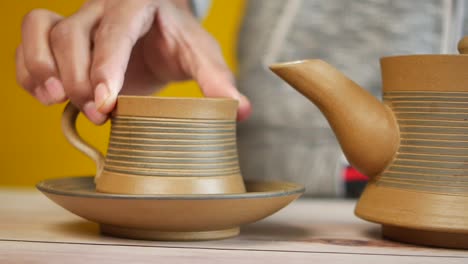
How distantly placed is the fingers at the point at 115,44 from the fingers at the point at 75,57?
16mm

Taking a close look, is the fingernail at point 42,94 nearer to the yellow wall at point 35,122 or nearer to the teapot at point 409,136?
the teapot at point 409,136

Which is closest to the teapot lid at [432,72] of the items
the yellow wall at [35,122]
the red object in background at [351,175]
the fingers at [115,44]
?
the fingers at [115,44]

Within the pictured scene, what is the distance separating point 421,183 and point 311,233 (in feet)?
0.47

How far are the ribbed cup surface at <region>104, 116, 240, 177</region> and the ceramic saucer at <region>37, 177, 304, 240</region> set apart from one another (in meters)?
0.05

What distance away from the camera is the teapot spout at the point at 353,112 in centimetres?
68

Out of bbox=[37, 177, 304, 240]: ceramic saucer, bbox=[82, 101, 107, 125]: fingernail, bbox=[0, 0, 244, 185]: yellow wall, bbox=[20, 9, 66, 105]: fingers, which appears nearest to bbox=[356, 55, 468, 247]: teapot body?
bbox=[37, 177, 304, 240]: ceramic saucer

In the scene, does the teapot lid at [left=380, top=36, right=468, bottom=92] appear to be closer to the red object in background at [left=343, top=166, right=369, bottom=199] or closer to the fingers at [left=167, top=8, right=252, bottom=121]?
the fingers at [left=167, top=8, right=252, bottom=121]

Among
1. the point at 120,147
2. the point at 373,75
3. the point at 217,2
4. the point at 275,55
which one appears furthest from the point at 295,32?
the point at 120,147

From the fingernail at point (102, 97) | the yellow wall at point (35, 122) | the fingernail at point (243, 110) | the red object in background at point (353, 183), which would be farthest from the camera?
the yellow wall at point (35, 122)

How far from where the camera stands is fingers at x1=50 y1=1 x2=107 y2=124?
82 centimetres

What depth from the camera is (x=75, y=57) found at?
834 mm

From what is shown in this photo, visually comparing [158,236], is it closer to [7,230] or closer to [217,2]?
[7,230]

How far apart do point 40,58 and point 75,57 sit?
6 centimetres

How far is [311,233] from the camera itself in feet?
2.45
